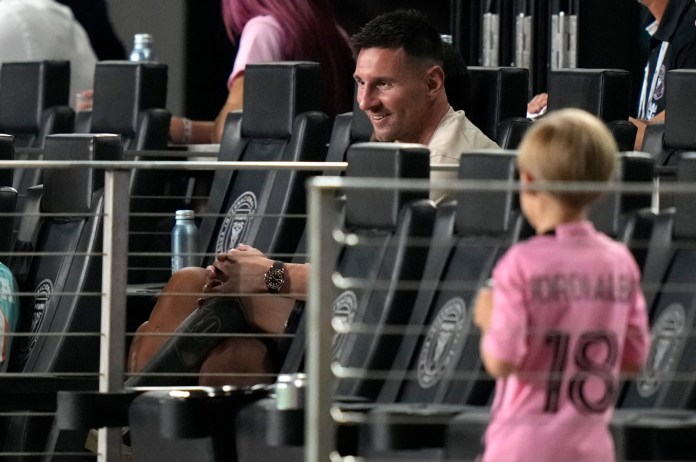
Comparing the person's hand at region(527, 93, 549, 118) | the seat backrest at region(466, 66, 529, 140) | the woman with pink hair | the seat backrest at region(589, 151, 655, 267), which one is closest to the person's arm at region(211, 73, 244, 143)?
the woman with pink hair

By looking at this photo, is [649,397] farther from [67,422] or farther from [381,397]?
[67,422]

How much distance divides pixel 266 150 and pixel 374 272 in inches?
62.7

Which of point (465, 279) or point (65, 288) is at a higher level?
point (465, 279)

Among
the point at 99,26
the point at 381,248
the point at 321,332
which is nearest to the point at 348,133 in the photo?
the point at 381,248

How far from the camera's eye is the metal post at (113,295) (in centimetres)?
410

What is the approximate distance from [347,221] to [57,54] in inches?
144

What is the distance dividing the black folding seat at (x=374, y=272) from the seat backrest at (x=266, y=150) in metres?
1.13

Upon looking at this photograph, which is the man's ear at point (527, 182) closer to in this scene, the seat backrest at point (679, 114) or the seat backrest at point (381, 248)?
the seat backrest at point (381, 248)

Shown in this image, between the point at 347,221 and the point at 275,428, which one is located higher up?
the point at 347,221

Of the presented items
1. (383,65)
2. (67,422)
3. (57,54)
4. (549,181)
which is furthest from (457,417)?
(57,54)

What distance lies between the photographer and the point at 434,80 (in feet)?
15.8

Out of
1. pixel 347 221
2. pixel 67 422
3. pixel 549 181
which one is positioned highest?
pixel 549 181

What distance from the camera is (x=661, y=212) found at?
12.3 feet

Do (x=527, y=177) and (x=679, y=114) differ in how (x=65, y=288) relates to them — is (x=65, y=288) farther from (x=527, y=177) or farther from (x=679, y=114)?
(x=527, y=177)
